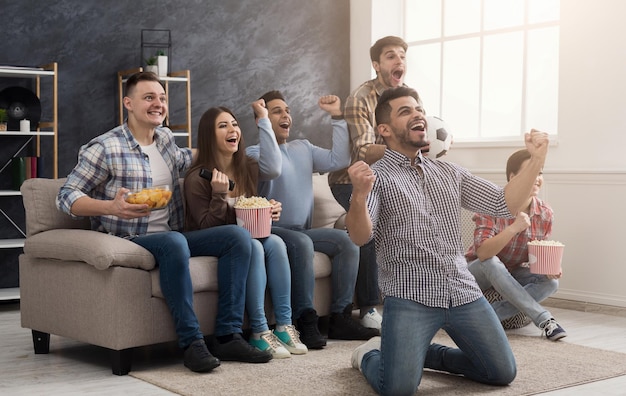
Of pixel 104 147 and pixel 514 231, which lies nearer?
pixel 104 147

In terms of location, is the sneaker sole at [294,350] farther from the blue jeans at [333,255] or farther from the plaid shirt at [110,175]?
the plaid shirt at [110,175]

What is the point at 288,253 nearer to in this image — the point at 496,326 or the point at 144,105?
the point at 144,105

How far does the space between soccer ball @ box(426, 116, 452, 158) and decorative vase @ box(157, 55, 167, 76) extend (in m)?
2.21

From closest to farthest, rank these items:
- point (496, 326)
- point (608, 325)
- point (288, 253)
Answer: point (496, 326) → point (288, 253) → point (608, 325)

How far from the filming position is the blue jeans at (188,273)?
353 centimetres

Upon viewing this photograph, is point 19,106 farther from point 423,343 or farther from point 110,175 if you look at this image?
point 423,343

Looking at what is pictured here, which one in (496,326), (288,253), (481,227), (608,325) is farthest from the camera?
(608,325)

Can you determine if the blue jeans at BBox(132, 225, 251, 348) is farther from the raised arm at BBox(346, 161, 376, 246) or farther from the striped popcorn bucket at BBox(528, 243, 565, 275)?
the striped popcorn bucket at BBox(528, 243, 565, 275)

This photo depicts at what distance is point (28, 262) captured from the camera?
3.97 meters

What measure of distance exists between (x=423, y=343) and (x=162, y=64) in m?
3.41

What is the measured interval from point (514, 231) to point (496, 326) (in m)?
1.15

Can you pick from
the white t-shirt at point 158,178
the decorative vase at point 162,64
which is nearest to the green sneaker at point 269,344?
the white t-shirt at point 158,178

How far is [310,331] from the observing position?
4.00 metres

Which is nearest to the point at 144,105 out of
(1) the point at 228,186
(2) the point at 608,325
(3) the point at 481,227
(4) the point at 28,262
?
(1) the point at 228,186
